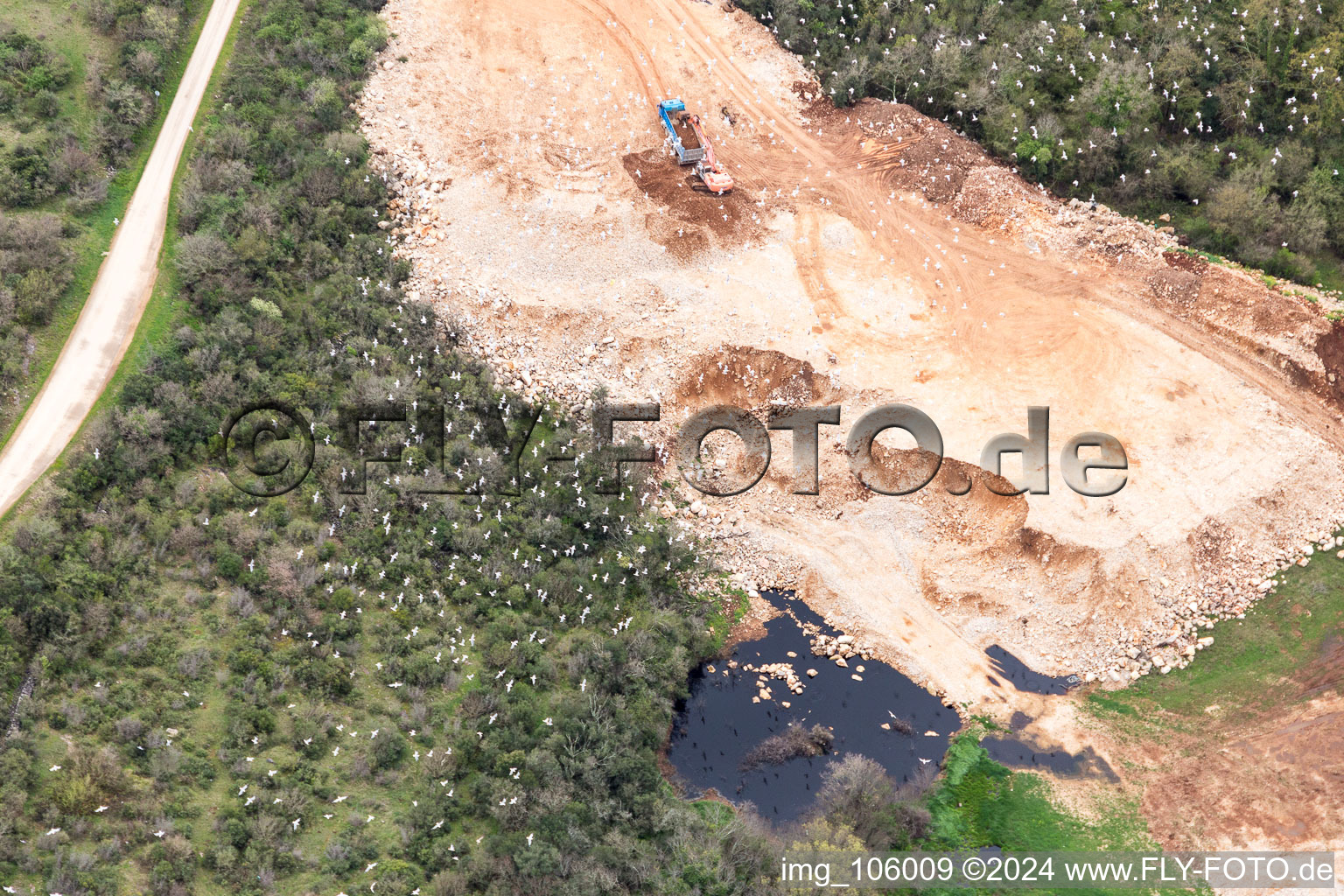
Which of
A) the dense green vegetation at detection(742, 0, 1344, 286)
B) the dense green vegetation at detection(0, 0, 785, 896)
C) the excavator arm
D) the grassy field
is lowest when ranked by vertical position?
the dense green vegetation at detection(0, 0, 785, 896)

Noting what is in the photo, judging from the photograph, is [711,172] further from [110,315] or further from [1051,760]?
[1051,760]

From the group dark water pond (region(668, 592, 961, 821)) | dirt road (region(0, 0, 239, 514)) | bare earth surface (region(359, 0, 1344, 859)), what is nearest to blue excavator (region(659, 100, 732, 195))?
bare earth surface (region(359, 0, 1344, 859))

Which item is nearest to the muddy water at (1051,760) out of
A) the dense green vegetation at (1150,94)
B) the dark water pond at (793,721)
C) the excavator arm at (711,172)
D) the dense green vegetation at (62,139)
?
the dark water pond at (793,721)

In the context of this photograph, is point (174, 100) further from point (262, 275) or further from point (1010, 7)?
point (1010, 7)

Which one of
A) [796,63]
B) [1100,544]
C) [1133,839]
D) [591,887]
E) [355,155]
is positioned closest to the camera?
[591,887]

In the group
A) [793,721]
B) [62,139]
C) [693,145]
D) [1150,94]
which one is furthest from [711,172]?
[62,139]

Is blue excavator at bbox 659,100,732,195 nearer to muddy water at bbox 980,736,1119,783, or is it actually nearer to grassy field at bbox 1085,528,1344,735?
muddy water at bbox 980,736,1119,783

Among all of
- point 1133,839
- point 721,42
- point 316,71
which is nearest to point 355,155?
point 316,71
